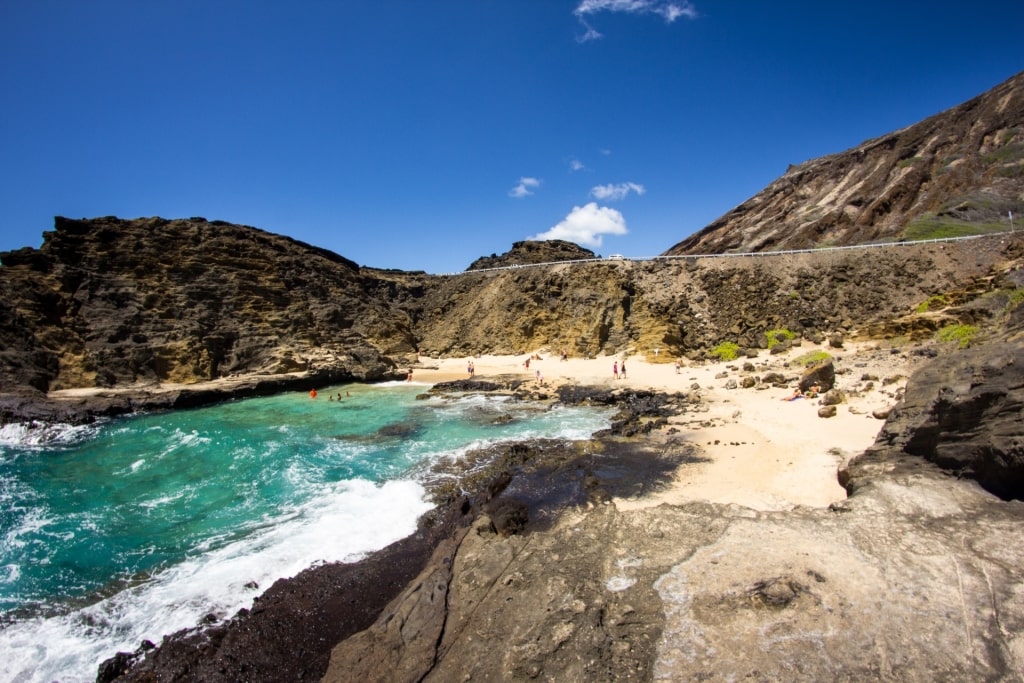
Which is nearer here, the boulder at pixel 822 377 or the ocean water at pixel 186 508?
the ocean water at pixel 186 508

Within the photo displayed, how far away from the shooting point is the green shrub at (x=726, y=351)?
27.4m

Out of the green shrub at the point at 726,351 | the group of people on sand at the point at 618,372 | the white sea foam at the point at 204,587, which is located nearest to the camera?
the white sea foam at the point at 204,587

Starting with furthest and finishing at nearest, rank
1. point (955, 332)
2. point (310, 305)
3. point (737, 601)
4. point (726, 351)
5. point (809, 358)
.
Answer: point (310, 305)
point (726, 351)
point (809, 358)
point (955, 332)
point (737, 601)

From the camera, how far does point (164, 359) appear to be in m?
27.6

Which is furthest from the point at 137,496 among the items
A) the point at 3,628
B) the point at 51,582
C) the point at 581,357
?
the point at 581,357

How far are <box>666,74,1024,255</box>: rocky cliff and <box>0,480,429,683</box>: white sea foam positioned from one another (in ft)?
127

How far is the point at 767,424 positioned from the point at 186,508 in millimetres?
17230

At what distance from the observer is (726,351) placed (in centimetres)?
2786

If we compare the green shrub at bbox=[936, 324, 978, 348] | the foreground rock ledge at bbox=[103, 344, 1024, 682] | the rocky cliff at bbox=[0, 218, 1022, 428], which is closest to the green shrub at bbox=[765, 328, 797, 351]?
the rocky cliff at bbox=[0, 218, 1022, 428]

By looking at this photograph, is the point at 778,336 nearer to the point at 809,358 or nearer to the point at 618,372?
the point at 809,358

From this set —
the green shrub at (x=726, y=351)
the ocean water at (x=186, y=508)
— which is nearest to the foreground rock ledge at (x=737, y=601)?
the ocean water at (x=186, y=508)

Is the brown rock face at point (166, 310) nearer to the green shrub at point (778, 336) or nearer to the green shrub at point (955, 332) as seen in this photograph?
the green shrub at point (778, 336)

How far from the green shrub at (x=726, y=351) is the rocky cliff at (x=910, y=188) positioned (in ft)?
53.0

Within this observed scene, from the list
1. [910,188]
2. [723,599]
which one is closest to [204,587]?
[723,599]
